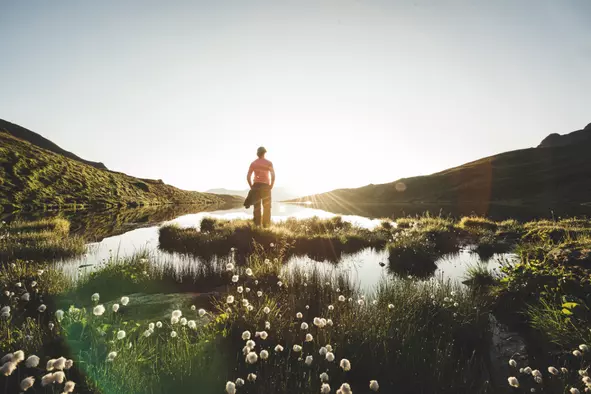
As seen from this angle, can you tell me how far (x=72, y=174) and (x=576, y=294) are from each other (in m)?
84.6

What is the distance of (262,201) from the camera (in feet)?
60.8

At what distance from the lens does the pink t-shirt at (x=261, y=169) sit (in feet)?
56.0

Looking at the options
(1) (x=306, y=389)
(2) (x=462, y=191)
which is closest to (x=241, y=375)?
(1) (x=306, y=389)

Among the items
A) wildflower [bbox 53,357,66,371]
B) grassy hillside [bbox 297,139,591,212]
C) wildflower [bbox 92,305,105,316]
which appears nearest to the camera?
wildflower [bbox 53,357,66,371]

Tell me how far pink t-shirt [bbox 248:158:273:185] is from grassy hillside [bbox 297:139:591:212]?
76.8 metres

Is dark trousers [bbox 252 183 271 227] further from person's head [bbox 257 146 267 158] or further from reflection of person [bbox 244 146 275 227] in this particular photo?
person's head [bbox 257 146 267 158]

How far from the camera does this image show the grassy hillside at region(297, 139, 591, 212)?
86562 millimetres

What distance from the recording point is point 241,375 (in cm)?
396

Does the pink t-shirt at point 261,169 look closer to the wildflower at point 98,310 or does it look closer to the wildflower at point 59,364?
the wildflower at point 98,310

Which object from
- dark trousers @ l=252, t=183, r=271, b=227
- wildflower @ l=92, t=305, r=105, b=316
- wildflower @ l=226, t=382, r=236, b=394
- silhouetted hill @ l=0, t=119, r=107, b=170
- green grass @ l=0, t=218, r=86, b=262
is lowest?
green grass @ l=0, t=218, r=86, b=262

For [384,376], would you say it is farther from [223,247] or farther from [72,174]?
[72,174]

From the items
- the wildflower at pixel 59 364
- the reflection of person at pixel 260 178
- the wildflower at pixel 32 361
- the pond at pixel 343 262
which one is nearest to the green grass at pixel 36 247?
the pond at pixel 343 262

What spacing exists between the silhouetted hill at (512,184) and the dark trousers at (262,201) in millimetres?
71152

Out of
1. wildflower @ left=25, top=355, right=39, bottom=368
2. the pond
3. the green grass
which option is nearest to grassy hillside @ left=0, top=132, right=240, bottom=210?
the green grass
